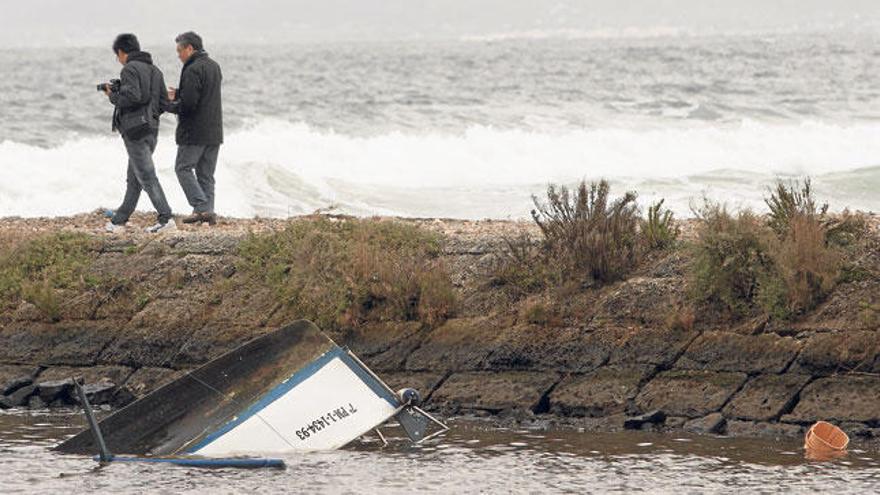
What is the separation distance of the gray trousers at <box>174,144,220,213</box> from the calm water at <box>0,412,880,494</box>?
500cm

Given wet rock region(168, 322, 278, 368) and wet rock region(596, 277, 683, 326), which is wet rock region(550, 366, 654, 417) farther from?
wet rock region(168, 322, 278, 368)

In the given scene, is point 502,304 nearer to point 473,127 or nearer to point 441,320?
point 441,320

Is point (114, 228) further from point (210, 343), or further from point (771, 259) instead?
point (771, 259)

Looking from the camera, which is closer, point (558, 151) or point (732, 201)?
point (732, 201)

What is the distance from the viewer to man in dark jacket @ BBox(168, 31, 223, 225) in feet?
54.3

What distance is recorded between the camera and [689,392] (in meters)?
12.3

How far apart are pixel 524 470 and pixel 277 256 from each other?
4.18m

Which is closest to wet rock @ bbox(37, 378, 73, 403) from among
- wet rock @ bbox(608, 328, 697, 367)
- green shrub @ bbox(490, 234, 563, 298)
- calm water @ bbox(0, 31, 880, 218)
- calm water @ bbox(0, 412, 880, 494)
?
calm water @ bbox(0, 412, 880, 494)

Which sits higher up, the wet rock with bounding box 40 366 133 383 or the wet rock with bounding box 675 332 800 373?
the wet rock with bounding box 675 332 800 373

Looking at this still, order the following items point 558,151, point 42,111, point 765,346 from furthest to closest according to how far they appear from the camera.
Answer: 1. point 42,111
2. point 558,151
3. point 765,346

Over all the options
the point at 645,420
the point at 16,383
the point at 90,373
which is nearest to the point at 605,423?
the point at 645,420

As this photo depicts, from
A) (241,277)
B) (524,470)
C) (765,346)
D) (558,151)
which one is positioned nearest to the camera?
(524,470)

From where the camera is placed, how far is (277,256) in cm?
1463

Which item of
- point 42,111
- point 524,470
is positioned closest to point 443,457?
point 524,470
